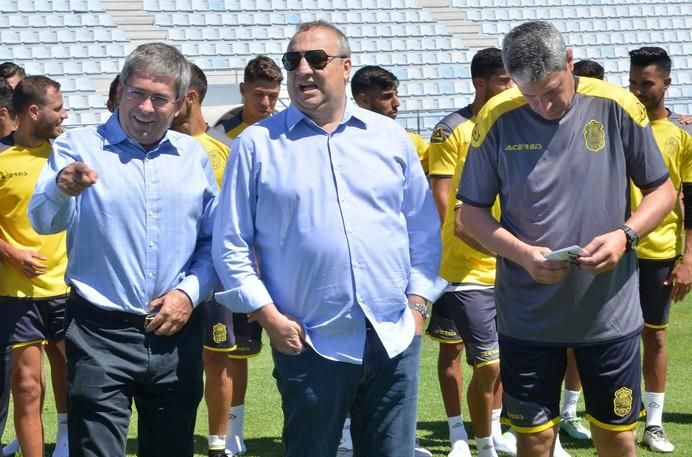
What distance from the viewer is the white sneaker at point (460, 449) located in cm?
646

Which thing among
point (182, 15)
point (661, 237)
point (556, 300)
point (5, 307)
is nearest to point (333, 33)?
point (556, 300)

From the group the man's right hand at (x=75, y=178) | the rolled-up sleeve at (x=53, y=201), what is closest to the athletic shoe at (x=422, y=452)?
the rolled-up sleeve at (x=53, y=201)

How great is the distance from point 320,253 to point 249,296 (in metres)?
0.29

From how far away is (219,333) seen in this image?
645cm

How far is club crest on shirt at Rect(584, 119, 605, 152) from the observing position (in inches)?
176

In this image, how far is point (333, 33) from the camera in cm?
410

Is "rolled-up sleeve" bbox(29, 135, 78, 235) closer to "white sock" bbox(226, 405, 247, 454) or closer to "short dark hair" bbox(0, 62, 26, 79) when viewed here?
"white sock" bbox(226, 405, 247, 454)

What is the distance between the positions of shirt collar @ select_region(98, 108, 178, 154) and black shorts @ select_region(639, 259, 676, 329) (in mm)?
3505

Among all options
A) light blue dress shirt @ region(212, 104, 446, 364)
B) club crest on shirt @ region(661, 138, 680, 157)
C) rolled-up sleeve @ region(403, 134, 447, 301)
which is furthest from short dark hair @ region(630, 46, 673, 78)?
light blue dress shirt @ region(212, 104, 446, 364)

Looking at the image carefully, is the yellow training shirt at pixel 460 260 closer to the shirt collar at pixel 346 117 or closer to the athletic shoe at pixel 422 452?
the athletic shoe at pixel 422 452

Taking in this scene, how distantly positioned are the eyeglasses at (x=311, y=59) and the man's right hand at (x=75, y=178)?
2.52ft

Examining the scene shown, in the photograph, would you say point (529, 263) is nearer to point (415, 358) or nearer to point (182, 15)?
point (415, 358)

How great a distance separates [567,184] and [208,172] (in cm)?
139

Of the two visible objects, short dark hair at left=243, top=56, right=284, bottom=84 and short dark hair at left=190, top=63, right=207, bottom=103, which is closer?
short dark hair at left=190, top=63, right=207, bottom=103
